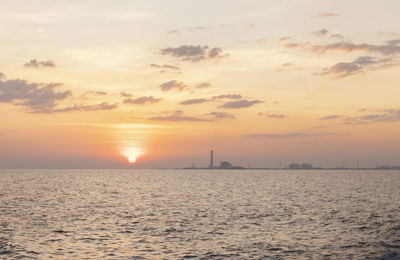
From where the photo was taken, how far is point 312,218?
65.0 meters

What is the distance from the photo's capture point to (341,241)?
45812mm

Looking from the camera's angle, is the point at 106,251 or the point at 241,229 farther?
the point at 241,229

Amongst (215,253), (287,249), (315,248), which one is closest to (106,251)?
(215,253)

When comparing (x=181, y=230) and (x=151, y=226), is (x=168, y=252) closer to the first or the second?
(x=181, y=230)

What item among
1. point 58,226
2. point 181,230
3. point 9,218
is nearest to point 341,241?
point 181,230

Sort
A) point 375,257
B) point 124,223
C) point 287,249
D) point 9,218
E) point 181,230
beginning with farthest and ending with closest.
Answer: point 9,218, point 124,223, point 181,230, point 287,249, point 375,257

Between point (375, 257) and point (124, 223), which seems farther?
point (124, 223)

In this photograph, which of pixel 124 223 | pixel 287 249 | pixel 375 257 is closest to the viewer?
pixel 375 257

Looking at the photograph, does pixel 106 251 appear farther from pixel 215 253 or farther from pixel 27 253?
pixel 215 253

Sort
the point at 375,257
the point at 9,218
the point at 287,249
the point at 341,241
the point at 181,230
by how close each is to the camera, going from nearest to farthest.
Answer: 1. the point at 375,257
2. the point at 287,249
3. the point at 341,241
4. the point at 181,230
5. the point at 9,218

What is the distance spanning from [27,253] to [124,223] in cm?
2097

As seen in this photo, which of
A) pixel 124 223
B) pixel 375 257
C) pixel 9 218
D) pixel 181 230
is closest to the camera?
pixel 375 257

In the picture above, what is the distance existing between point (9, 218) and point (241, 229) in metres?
35.6

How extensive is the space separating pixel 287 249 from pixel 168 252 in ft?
39.1
